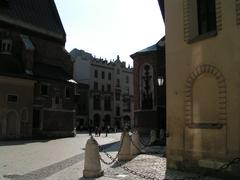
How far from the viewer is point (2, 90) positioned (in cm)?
3647

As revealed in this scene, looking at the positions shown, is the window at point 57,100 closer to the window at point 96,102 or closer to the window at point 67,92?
the window at point 67,92

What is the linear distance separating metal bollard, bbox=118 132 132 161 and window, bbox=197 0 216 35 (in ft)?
20.1

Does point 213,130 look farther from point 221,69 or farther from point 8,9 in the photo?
point 8,9

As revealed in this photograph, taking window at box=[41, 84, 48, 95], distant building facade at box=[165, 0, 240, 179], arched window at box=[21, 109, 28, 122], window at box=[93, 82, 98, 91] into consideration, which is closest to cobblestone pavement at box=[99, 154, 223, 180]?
distant building facade at box=[165, 0, 240, 179]

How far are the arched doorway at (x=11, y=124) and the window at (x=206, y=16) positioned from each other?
27.6 m

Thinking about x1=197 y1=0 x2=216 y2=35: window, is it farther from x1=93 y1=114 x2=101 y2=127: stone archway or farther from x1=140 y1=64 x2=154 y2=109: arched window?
x1=93 y1=114 x2=101 y2=127: stone archway

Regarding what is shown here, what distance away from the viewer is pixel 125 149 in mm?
17344

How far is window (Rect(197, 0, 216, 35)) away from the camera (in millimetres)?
13508

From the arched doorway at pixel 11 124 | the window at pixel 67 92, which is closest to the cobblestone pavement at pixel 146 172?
the arched doorway at pixel 11 124

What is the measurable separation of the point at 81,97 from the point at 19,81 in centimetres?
3977

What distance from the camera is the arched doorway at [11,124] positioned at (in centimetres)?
3694

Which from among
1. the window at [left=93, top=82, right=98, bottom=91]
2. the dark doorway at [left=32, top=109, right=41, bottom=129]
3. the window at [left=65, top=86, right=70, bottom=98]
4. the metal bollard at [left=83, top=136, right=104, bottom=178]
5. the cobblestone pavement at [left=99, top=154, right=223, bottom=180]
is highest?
the window at [left=93, top=82, right=98, bottom=91]

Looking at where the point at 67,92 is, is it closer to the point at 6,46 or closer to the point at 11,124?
the point at 6,46

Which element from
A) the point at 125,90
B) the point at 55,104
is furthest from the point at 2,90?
the point at 125,90
